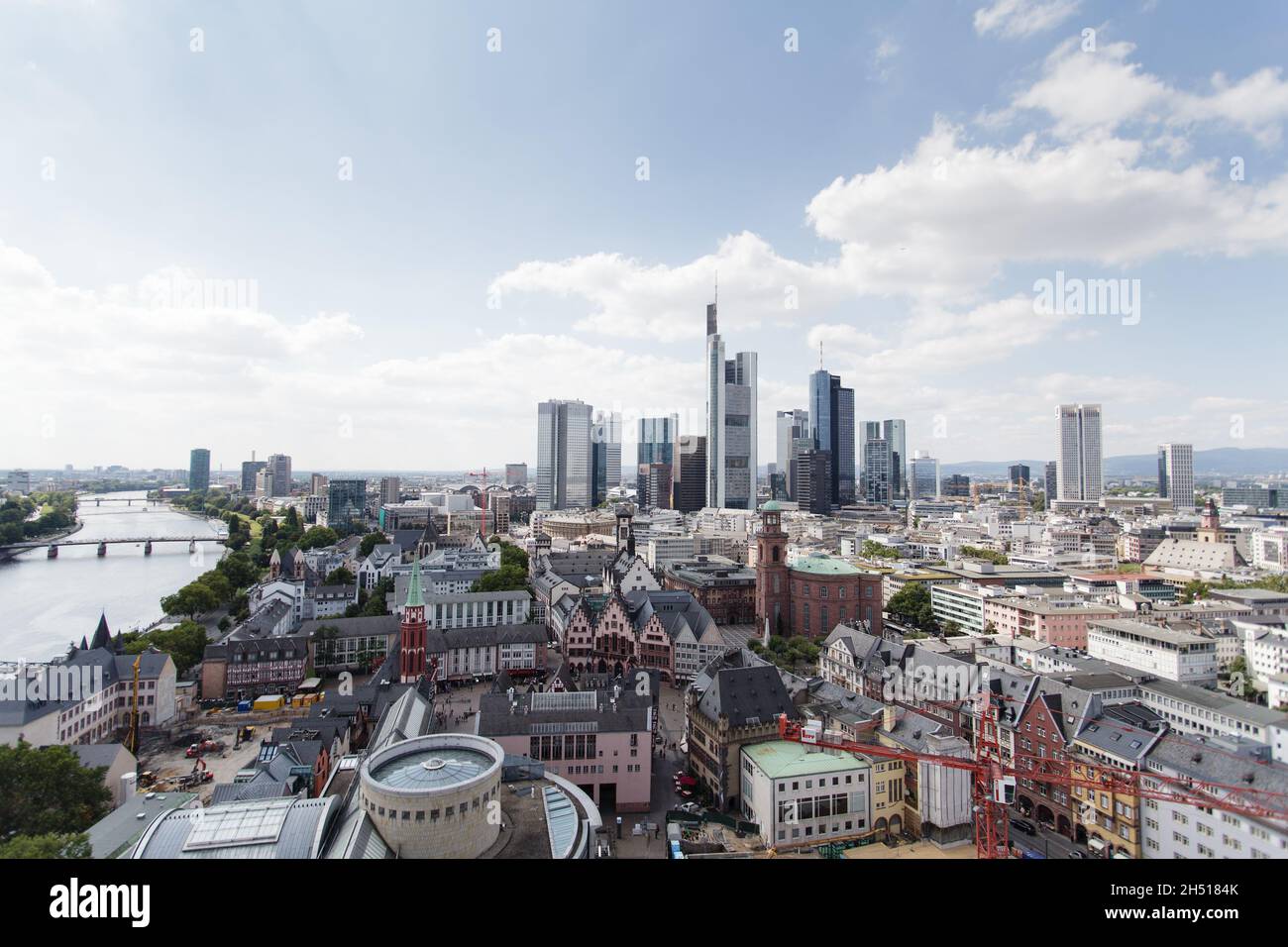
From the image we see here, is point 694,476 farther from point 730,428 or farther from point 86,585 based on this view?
point 86,585

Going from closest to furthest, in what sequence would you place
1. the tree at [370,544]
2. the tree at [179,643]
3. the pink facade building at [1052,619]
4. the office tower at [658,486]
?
1. the tree at [179,643]
2. the pink facade building at [1052,619]
3. the tree at [370,544]
4. the office tower at [658,486]

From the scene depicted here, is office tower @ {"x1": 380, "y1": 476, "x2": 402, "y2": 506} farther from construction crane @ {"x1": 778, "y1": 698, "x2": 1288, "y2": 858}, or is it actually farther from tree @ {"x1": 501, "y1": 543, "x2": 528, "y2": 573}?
construction crane @ {"x1": 778, "y1": 698, "x2": 1288, "y2": 858}

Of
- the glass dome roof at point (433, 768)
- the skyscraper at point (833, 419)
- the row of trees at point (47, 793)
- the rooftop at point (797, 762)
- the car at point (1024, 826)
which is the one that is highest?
the skyscraper at point (833, 419)

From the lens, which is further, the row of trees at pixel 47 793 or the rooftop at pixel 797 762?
the rooftop at pixel 797 762

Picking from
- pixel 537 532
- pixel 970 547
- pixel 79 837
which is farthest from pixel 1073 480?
pixel 79 837

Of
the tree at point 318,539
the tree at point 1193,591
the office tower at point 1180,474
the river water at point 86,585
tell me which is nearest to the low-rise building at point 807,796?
the tree at point 1193,591

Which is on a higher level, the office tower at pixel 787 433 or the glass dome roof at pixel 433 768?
the office tower at pixel 787 433

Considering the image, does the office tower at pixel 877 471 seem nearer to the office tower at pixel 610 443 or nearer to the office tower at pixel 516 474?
the office tower at pixel 610 443
